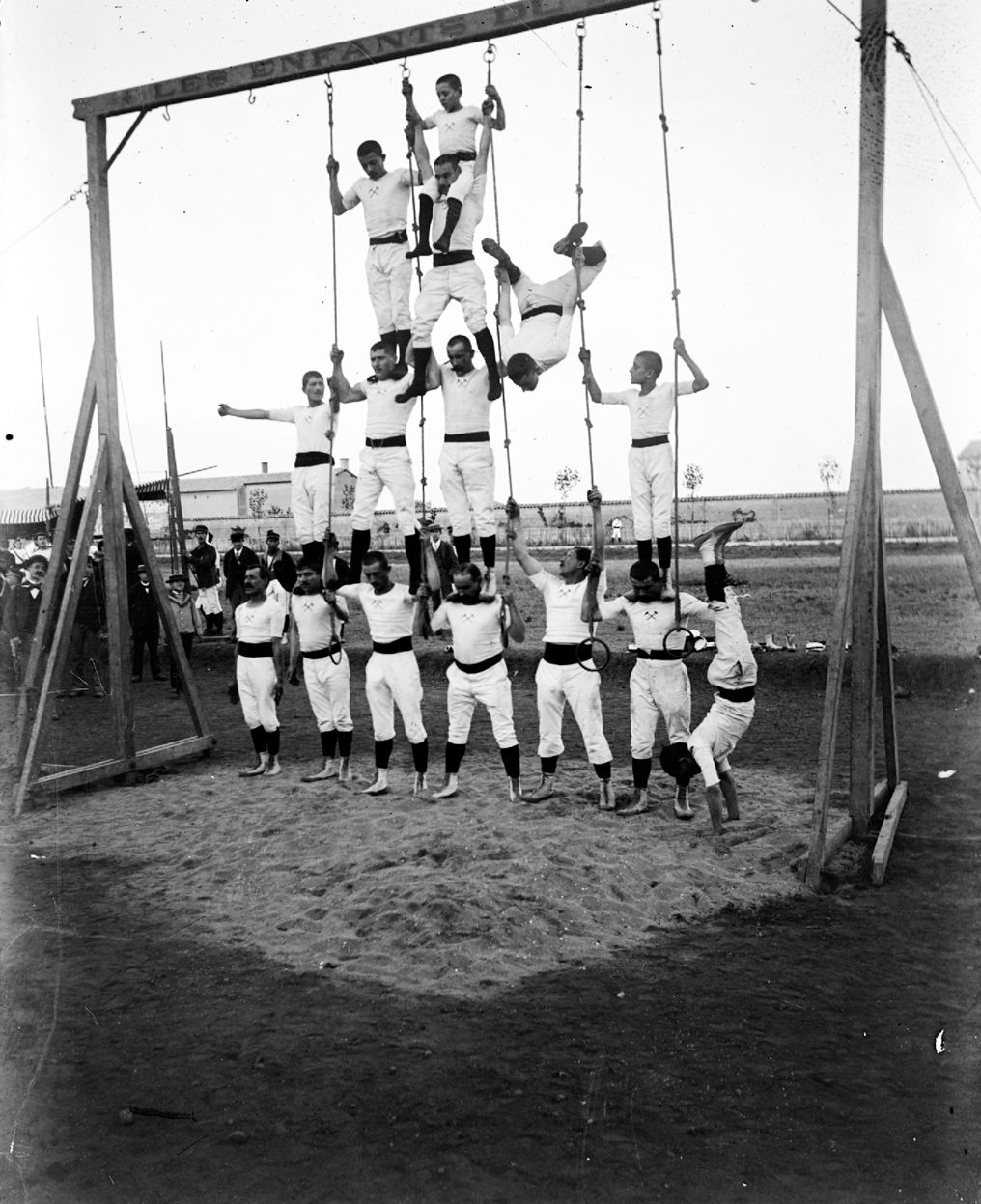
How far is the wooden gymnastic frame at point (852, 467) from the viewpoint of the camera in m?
6.08

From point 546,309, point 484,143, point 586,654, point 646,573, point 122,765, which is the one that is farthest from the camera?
point 122,765

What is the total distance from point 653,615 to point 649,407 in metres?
1.44

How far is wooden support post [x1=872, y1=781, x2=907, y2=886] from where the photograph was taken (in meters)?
6.02

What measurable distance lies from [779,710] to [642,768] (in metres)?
4.17

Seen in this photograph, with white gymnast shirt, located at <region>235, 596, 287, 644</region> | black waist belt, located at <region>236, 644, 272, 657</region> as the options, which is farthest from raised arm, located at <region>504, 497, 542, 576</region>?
black waist belt, located at <region>236, 644, 272, 657</region>

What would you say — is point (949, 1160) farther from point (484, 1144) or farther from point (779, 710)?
point (779, 710)

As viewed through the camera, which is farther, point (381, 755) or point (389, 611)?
point (381, 755)

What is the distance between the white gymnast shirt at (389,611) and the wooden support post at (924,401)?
148 inches

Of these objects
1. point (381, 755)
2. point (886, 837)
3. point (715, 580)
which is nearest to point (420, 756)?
point (381, 755)

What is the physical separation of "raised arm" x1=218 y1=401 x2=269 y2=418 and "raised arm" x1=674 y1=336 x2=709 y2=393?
3248mm

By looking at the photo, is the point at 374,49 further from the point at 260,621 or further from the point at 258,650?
the point at 258,650

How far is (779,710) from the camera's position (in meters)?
11.0

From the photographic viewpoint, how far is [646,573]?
6891 millimetres

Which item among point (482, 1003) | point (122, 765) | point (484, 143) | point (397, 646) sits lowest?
point (482, 1003)
